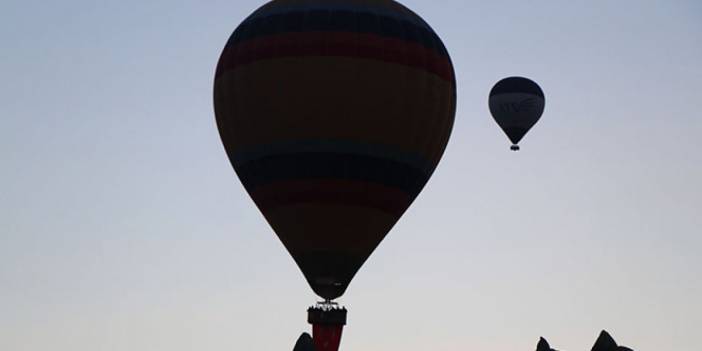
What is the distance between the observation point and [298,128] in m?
51.5

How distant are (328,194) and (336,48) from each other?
4.87 m

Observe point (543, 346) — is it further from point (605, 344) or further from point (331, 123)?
point (331, 123)

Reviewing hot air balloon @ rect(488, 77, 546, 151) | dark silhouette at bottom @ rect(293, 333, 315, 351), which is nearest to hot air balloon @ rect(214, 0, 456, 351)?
dark silhouette at bottom @ rect(293, 333, 315, 351)

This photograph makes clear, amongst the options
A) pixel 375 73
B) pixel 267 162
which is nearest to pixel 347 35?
pixel 375 73

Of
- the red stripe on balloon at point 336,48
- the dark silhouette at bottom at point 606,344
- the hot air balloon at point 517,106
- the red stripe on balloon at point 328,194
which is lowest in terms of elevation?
the dark silhouette at bottom at point 606,344

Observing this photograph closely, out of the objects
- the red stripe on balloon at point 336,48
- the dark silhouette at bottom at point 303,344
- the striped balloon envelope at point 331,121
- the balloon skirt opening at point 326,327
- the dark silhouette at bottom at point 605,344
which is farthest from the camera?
the red stripe on balloon at point 336,48

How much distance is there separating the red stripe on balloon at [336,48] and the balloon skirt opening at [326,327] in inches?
339

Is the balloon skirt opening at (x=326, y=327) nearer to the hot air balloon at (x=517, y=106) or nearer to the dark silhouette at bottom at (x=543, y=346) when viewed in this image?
the dark silhouette at bottom at (x=543, y=346)

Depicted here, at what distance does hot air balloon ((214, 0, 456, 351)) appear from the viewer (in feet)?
169

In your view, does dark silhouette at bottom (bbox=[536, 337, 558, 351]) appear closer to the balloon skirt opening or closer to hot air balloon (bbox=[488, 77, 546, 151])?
the balloon skirt opening

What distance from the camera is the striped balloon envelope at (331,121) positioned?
169 feet

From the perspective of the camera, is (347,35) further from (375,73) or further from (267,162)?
(267,162)

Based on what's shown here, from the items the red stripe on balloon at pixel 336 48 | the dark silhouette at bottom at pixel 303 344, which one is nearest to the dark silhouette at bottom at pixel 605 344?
the dark silhouette at bottom at pixel 303 344

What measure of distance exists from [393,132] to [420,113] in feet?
4.18
